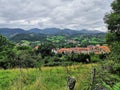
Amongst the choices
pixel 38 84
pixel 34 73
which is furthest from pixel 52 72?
pixel 38 84

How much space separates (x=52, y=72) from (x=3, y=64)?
10327 mm

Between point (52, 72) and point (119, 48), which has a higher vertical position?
point (119, 48)

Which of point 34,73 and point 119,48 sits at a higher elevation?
point 119,48

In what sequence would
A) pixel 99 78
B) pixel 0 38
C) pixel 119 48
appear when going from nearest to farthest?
pixel 99 78 < pixel 119 48 < pixel 0 38

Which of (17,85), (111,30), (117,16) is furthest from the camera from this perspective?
(111,30)

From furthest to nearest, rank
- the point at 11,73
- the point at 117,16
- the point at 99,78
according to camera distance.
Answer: the point at 117,16, the point at 11,73, the point at 99,78

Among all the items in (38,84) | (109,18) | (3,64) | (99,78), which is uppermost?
(109,18)

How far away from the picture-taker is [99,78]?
715cm

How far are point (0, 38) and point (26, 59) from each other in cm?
3816

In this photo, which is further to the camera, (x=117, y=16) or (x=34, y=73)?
(x=117, y=16)

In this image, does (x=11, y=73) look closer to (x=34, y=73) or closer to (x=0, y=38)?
(x=34, y=73)

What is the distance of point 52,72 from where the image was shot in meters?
16.5

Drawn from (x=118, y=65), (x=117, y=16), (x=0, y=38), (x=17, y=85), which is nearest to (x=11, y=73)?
(x=118, y=65)

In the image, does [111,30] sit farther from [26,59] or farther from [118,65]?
[118,65]
